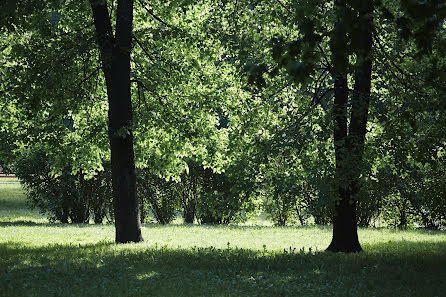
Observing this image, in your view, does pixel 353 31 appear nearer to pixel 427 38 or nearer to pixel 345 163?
pixel 427 38

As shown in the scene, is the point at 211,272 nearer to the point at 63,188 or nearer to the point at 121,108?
the point at 121,108

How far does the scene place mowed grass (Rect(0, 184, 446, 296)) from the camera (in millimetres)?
8094

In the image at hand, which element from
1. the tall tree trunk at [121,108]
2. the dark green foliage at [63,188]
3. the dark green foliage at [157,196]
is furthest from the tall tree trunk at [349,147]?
the dark green foliage at [63,188]

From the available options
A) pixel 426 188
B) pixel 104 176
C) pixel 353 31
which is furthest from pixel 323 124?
pixel 104 176

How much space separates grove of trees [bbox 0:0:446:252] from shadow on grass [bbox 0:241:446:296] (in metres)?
1.25

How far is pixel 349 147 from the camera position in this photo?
10727 mm

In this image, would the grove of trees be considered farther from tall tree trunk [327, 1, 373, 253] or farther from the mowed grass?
the mowed grass

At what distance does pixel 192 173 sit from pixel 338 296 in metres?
14.3

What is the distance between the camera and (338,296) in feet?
25.5

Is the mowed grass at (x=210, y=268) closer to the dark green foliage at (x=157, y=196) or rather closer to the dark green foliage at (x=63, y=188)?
the dark green foliage at (x=63, y=188)

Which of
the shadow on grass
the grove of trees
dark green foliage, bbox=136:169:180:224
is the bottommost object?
the shadow on grass

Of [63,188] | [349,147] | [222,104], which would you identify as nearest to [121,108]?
[222,104]

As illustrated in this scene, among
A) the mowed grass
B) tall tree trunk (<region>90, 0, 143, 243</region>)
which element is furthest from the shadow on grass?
tall tree trunk (<region>90, 0, 143, 243</region>)

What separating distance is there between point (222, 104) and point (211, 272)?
6.66 meters
